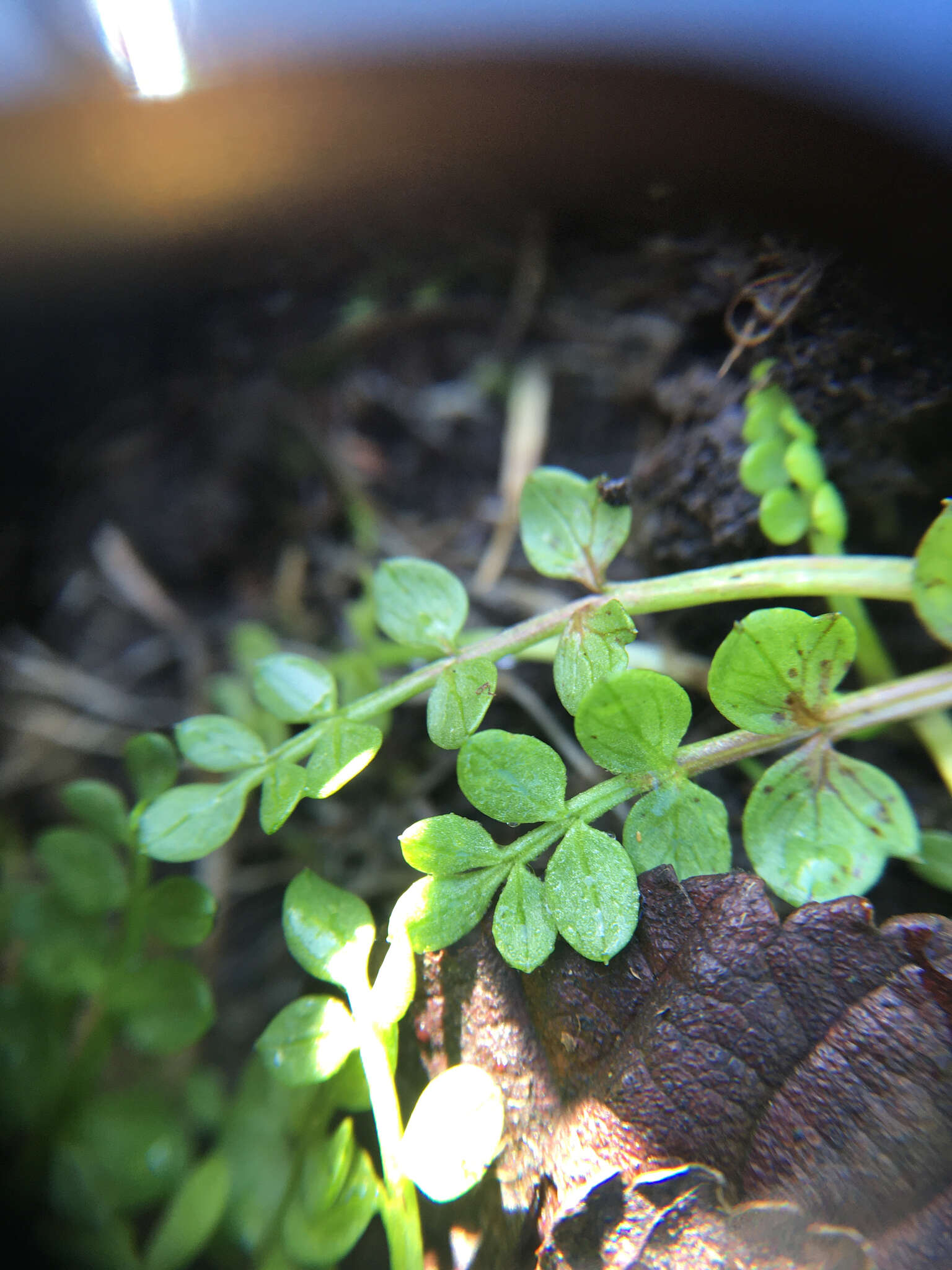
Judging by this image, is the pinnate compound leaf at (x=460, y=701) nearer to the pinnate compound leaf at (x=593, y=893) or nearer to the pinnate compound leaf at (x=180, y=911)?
the pinnate compound leaf at (x=593, y=893)

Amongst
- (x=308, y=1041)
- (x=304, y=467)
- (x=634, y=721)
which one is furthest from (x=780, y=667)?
(x=304, y=467)

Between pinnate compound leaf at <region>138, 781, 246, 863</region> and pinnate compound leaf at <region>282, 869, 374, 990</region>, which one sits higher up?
pinnate compound leaf at <region>138, 781, 246, 863</region>

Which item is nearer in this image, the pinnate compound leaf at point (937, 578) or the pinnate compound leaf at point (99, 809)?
the pinnate compound leaf at point (937, 578)

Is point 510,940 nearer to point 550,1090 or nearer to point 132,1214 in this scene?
point 550,1090

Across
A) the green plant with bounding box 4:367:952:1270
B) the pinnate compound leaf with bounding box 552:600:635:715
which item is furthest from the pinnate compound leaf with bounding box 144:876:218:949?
the pinnate compound leaf with bounding box 552:600:635:715

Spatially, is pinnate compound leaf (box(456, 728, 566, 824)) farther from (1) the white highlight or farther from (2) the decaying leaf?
(1) the white highlight

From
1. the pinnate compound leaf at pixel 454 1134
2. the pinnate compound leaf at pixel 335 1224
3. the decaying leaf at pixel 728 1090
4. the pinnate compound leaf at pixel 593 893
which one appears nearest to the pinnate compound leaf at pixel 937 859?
the decaying leaf at pixel 728 1090
